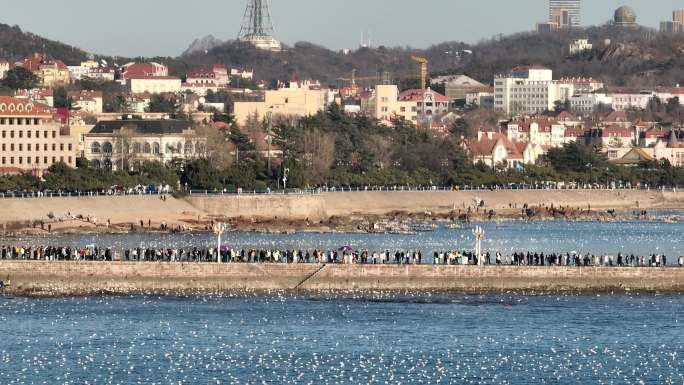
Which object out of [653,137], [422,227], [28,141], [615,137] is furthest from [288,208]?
[653,137]

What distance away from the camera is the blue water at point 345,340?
170 ft

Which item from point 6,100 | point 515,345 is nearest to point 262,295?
point 515,345

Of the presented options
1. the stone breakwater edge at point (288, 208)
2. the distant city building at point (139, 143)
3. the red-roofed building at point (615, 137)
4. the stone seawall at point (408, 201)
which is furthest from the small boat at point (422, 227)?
the red-roofed building at point (615, 137)

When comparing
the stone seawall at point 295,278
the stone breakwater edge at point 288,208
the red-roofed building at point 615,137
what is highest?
the red-roofed building at point 615,137

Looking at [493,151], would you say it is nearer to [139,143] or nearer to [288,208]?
[139,143]

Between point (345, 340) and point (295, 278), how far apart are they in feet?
36.5

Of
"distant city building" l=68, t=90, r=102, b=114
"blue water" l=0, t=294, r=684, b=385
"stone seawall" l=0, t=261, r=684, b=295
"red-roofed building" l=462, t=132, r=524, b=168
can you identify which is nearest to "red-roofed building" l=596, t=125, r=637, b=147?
"red-roofed building" l=462, t=132, r=524, b=168

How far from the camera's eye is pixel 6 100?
433 feet

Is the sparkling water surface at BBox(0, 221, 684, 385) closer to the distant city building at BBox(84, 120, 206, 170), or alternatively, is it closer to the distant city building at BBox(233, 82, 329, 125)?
the distant city building at BBox(84, 120, 206, 170)

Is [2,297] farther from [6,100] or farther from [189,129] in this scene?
[189,129]

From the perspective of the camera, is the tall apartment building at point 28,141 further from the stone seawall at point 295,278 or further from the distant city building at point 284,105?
the stone seawall at point 295,278

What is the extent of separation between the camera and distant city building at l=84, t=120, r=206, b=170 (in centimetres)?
13912

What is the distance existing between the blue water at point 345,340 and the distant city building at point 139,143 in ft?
241

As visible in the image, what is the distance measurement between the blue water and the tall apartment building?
66682mm
